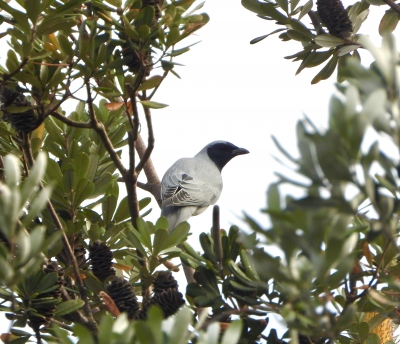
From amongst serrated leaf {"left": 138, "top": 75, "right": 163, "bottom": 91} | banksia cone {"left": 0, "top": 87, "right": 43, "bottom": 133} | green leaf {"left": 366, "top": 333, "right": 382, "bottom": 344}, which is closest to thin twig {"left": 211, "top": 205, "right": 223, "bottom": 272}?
green leaf {"left": 366, "top": 333, "right": 382, "bottom": 344}

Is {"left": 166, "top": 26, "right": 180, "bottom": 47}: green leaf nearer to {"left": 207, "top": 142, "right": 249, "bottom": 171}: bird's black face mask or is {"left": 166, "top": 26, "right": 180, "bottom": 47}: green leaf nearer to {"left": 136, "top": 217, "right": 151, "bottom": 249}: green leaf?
{"left": 136, "top": 217, "right": 151, "bottom": 249}: green leaf

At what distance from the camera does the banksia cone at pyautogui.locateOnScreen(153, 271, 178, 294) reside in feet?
9.00

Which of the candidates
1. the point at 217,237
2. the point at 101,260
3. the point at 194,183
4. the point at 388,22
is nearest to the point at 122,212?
the point at 101,260

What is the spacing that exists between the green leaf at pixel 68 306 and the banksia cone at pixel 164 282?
313 millimetres

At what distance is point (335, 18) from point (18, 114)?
5.97ft

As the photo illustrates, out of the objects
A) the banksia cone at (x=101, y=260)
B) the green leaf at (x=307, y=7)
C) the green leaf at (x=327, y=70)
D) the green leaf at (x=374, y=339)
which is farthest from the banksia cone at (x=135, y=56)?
the green leaf at (x=374, y=339)

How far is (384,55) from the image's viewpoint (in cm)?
111

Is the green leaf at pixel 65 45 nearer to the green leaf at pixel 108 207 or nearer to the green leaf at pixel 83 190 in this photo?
the green leaf at pixel 83 190

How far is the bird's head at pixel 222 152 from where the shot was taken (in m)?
9.38

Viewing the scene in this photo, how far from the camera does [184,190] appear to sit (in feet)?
23.2

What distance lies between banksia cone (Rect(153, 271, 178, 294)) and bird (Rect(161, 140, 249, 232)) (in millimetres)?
3131

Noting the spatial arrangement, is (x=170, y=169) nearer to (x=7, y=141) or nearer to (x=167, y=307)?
(x=7, y=141)

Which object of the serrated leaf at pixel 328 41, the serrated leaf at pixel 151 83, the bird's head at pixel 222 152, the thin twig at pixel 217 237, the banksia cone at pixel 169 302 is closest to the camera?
the thin twig at pixel 217 237

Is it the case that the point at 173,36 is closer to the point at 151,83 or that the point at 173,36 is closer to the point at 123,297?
the point at 151,83
